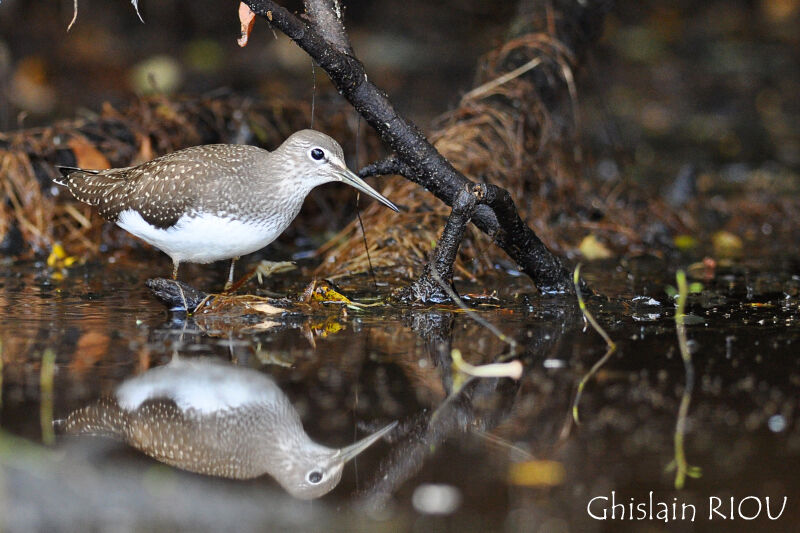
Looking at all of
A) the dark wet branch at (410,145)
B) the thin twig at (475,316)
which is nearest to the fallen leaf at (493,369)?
the thin twig at (475,316)

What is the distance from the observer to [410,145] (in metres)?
4.97

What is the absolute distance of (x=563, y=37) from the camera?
7516 mm

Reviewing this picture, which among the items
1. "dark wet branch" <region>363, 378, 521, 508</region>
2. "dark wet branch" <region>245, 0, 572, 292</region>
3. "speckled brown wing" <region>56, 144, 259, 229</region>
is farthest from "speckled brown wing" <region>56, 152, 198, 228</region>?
"dark wet branch" <region>363, 378, 521, 508</region>

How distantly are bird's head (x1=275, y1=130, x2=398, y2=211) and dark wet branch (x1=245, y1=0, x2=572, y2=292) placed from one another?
0.52 m

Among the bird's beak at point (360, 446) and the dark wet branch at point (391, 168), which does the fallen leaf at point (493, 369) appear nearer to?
the bird's beak at point (360, 446)

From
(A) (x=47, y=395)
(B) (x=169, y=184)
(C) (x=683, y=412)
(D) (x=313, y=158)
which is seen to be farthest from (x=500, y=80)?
(A) (x=47, y=395)

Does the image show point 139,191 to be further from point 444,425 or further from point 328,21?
point 444,425

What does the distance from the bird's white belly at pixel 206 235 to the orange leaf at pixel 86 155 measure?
167 cm

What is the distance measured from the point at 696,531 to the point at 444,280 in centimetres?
254

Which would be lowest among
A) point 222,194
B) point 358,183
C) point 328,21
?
point 222,194

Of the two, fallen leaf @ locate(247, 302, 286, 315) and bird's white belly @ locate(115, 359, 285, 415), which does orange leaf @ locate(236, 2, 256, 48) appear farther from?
bird's white belly @ locate(115, 359, 285, 415)

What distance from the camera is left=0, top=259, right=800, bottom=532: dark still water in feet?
9.66

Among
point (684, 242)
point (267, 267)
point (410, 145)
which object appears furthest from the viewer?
point (684, 242)

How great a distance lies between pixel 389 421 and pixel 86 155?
448 cm
